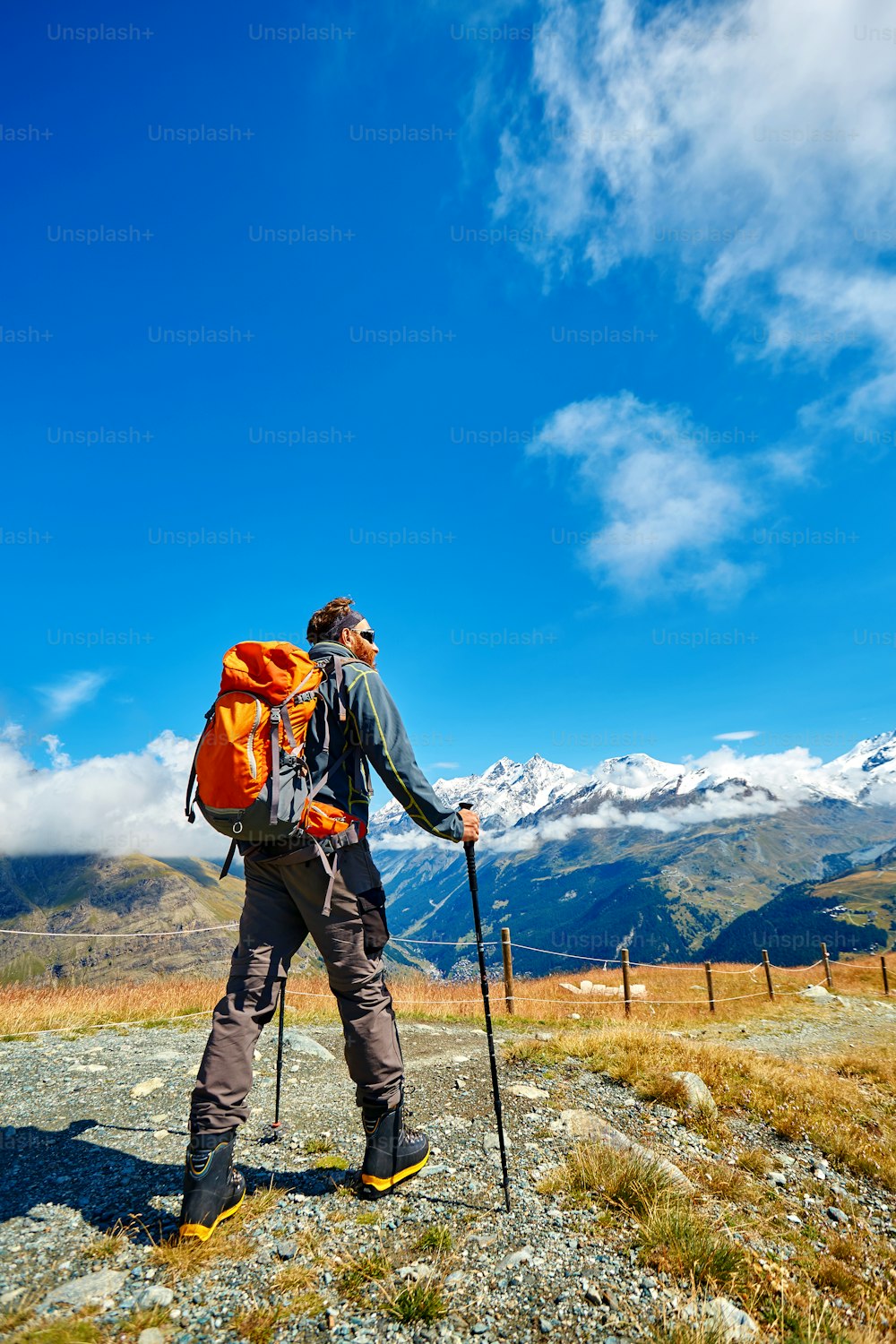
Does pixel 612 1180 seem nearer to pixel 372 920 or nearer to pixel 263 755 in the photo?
pixel 372 920

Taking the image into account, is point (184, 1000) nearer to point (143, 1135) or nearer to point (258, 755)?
point (143, 1135)

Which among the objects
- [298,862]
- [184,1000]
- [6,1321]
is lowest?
[184,1000]

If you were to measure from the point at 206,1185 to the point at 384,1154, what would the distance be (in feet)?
3.94

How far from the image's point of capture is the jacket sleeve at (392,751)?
4.31 metres

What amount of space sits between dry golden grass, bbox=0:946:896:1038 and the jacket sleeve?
8.77 metres

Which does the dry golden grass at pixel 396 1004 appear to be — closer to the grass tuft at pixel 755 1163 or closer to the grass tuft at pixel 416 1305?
the grass tuft at pixel 755 1163

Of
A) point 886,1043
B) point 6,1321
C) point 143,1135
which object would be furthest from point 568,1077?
point 886,1043

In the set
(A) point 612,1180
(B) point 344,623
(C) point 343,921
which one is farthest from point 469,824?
(A) point 612,1180

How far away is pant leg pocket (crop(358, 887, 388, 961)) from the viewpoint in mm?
4312

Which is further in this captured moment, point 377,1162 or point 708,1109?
point 708,1109

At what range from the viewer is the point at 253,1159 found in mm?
4969

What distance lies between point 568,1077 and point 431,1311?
5102 millimetres

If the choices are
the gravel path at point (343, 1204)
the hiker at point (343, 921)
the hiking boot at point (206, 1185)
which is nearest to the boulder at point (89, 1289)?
the gravel path at point (343, 1204)

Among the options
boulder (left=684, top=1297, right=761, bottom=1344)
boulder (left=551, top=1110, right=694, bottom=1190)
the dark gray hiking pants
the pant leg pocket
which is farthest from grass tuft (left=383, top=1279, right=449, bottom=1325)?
boulder (left=551, top=1110, right=694, bottom=1190)
